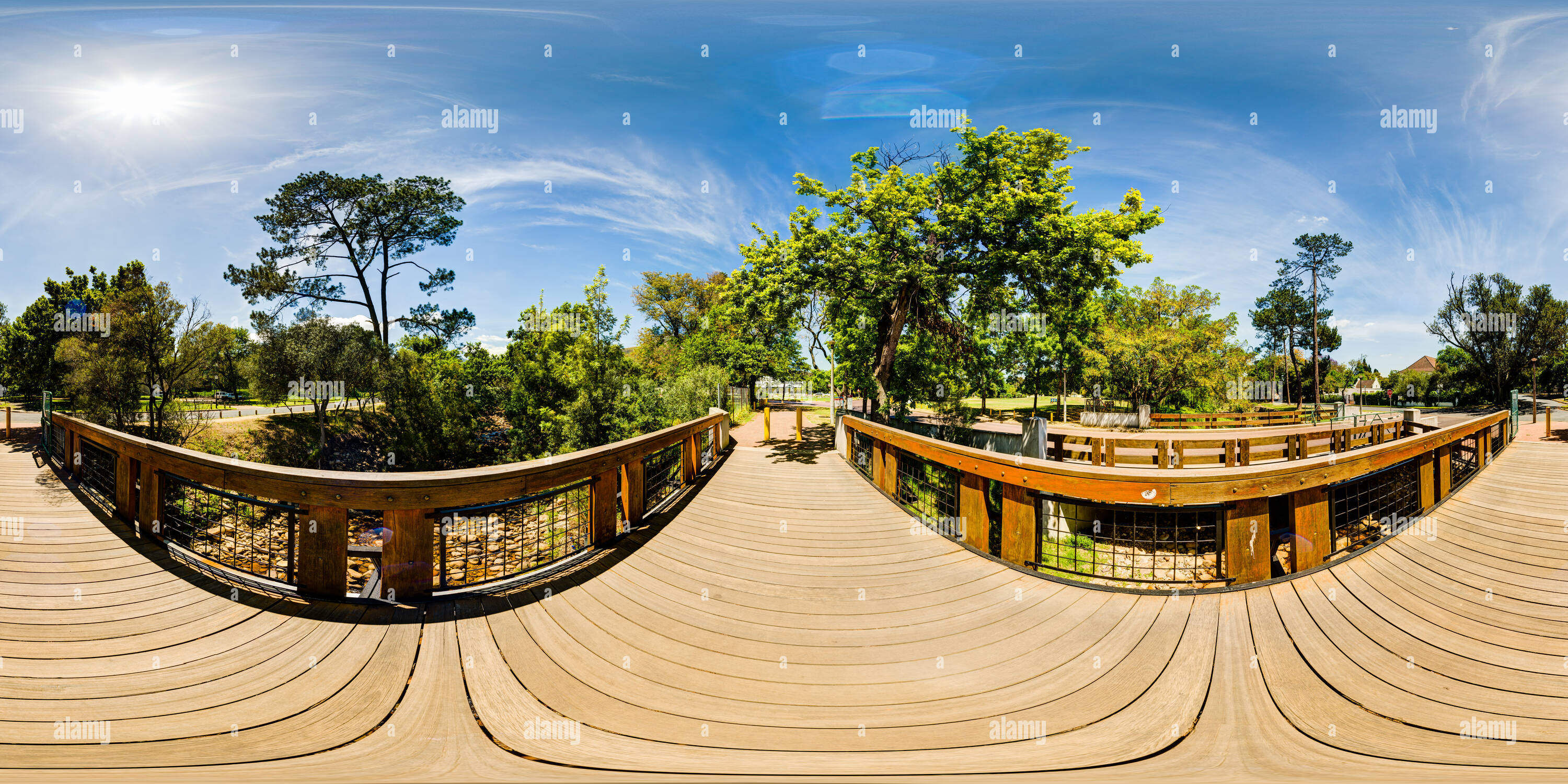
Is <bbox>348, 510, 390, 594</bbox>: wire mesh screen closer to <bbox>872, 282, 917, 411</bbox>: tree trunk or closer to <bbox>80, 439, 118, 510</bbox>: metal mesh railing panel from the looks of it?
<bbox>80, 439, 118, 510</bbox>: metal mesh railing panel

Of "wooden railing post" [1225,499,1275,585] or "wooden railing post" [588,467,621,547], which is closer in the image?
"wooden railing post" [1225,499,1275,585]

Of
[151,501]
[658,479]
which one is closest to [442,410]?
[151,501]

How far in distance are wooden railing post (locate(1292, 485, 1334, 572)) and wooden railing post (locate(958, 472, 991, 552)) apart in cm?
225

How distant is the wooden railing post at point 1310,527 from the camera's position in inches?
166

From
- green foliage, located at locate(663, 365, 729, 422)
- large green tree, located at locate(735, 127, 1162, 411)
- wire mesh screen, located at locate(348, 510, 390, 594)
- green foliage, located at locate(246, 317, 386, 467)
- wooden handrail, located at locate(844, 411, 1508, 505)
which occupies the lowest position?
wire mesh screen, located at locate(348, 510, 390, 594)

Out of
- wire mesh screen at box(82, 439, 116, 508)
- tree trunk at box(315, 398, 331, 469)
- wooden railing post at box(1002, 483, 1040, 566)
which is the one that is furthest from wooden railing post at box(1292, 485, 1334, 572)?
tree trunk at box(315, 398, 331, 469)

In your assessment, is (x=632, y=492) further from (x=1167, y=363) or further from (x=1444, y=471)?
(x=1167, y=363)

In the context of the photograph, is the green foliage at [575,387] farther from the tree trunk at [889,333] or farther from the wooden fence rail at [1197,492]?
the wooden fence rail at [1197,492]

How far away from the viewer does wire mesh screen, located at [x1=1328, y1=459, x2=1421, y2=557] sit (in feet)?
16.3

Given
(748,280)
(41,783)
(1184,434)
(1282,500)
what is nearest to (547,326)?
(748,280)

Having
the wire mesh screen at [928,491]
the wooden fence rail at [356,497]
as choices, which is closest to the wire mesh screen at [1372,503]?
the wire mesh screen at [928,491]

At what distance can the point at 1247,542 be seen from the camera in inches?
156

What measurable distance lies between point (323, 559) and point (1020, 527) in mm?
5440

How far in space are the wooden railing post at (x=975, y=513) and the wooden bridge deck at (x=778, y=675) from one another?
37 cm
